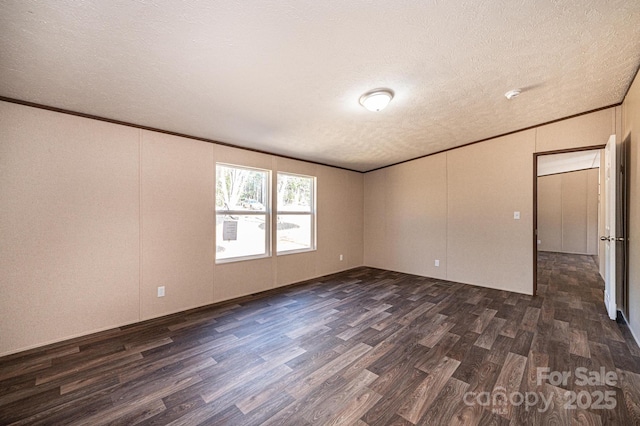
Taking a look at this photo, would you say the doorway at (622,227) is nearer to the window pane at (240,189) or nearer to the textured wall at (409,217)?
the textured wall at (409,217)

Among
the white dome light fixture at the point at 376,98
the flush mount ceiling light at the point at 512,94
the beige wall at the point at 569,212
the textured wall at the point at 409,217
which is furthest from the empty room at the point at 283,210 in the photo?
the beige wall at the point at 569,212

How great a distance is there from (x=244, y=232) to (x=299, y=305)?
1.40 m

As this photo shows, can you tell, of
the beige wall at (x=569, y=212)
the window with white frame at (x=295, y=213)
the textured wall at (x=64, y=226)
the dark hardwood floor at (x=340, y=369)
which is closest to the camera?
the dark hardwood floor at (x=340, y=369)

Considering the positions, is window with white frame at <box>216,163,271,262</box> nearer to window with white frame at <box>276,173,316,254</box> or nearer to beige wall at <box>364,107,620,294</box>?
window with white frame at <box>276,173,316,254</box>

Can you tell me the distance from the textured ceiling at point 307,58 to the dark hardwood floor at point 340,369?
2.33 metres

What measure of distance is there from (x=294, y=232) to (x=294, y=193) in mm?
726

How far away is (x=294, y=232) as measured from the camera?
4773 mm

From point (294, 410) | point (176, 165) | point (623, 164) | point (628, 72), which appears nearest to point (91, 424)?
point (294, 410)

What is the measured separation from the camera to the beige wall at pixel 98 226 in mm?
2332

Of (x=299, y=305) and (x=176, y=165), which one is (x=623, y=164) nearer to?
(x=299, y=305)

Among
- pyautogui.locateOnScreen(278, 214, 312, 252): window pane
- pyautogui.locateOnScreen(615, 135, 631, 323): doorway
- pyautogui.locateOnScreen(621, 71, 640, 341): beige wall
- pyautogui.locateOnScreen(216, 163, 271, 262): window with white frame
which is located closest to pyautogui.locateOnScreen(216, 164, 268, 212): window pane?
pyautogui.locateOnScreen(216, 163, 271, 262): window with white frame

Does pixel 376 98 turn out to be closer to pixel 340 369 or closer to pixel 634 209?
pixel 340 369

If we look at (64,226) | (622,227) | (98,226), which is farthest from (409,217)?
(64,226)

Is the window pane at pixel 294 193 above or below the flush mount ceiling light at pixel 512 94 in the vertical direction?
below
